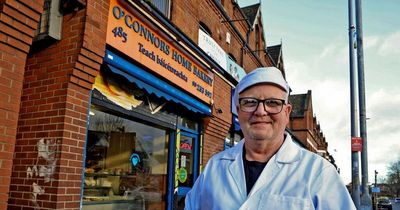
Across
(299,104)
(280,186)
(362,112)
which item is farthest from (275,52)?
(280,186)

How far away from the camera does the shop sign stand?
5.31 metres

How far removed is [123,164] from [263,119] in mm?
4884

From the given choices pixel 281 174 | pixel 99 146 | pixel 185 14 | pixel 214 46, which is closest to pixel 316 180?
pixel 281 174

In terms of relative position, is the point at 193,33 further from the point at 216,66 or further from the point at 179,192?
the point at 179,192

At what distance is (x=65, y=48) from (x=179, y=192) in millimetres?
4276

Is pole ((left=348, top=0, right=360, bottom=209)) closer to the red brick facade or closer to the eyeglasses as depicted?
the red brick facade

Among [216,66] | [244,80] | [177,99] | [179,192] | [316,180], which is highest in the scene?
[216,66]

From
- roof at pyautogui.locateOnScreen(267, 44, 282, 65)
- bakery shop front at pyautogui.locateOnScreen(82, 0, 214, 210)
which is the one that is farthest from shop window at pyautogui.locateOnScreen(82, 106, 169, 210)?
roof at pyautogui.locateOnScreen(267, 44, 282, 65)

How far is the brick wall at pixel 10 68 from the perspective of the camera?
11.8ft

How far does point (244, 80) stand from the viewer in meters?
1.96

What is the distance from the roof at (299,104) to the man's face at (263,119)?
35.5m

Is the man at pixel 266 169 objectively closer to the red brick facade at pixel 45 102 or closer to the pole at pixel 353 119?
the red brick facade at pixel 45 102

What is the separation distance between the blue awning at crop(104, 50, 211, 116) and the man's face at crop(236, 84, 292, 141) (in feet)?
11.7

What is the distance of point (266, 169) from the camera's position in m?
1.80
